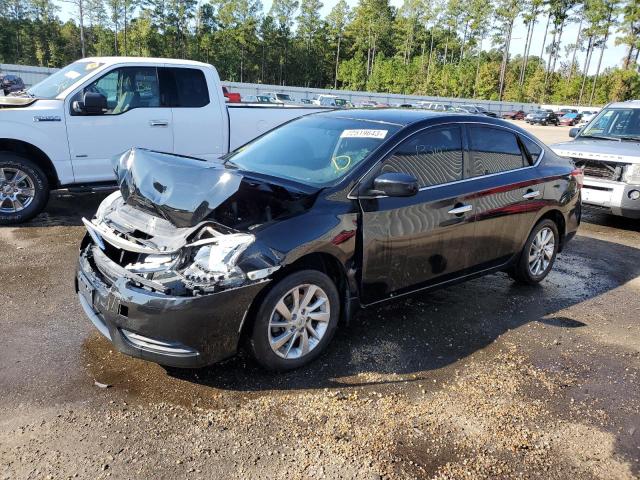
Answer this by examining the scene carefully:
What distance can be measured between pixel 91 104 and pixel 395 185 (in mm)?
4855

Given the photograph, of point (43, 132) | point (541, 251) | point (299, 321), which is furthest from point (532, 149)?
point (43, 132)

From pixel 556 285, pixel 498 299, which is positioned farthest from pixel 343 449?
pixel 556 285

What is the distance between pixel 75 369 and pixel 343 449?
1.87 metres

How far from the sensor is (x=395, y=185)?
3.59m

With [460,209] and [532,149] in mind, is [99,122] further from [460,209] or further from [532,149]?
[532,149]

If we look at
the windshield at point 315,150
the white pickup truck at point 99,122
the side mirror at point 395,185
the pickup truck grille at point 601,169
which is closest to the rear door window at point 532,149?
the windshield at point 315,150

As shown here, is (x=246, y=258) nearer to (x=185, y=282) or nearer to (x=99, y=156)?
(x=185, y=282)

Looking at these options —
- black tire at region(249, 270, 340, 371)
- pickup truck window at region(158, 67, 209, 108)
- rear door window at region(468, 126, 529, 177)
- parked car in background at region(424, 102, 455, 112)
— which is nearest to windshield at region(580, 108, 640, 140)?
parked car in background at region(424, 102, 455, 112)

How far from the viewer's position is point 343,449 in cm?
281

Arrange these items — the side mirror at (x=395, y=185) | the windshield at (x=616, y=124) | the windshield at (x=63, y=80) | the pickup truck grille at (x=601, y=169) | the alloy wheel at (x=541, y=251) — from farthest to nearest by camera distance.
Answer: the windshield at (x=616, y=124)
the pickup truck grille at (x=601, y=169)
the windshield at (x=63, y=80)
the alloy wheel at (x=541, y=251)
the side mirror at (x=395, y=185)

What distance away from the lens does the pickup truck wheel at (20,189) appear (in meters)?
6.70

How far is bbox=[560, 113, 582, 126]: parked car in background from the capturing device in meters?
52.5

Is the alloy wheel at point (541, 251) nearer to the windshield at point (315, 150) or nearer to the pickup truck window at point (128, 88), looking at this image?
the windshield at point (315, 150)

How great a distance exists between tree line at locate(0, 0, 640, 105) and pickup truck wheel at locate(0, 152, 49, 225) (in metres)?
62.8
